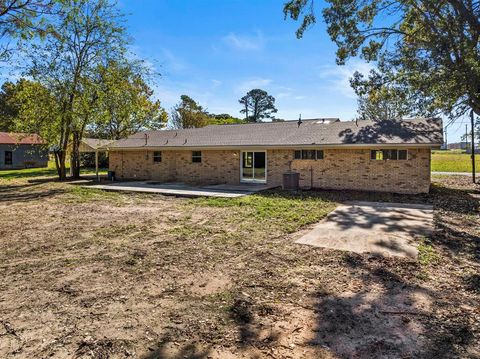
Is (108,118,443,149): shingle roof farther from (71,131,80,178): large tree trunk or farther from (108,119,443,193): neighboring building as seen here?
(71,131,80,178): large tree trunk

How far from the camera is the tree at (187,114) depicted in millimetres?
39094

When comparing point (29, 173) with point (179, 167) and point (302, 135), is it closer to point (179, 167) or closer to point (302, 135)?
point (179, 167)

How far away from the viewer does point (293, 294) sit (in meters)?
4.27

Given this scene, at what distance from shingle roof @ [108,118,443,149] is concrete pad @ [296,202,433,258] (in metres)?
4.13

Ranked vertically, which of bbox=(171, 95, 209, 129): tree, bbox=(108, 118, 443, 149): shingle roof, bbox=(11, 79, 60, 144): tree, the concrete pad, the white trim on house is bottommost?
the concrete pad

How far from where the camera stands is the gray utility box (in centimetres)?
1451

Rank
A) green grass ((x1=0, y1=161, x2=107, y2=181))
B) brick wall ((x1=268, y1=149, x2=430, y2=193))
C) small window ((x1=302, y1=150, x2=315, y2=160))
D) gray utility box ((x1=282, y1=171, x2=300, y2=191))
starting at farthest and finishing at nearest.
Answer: green grass ((x1=0, y1=161, x2=107, y2=181))
small window ((x1=302, y1=150, x2=315, y2=160))
gray utility box ((x1=282, y1=171, x2=300, y2=191))
brick wall ((x1=268, y1=149, x2=430, y2=193))

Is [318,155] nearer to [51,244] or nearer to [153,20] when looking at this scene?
[153,20]

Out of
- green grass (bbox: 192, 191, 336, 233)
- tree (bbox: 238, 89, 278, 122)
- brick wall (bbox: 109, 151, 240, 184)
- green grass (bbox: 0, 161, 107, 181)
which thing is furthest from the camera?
tree (bbox: 238, 89, 278, 122)

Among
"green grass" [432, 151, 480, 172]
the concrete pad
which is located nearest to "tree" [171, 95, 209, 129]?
"green grass" [432, 151, 480, 172]

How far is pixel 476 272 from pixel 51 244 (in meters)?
7.74

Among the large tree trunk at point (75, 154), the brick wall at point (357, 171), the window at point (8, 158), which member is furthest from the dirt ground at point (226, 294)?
the window at point (8, 158)

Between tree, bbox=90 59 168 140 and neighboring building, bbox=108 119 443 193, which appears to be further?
tree, bbox=90 59 168 140

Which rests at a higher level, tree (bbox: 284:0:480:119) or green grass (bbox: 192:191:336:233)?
tree (bbox: 284:0:480:119)
